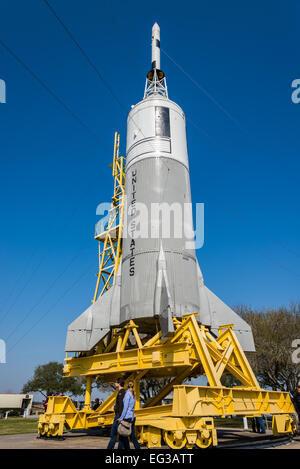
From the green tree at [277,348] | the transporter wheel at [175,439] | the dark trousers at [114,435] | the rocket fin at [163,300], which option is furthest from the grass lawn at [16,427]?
the green tree at [277,348]

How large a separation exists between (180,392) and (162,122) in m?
10.1

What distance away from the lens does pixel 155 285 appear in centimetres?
1141

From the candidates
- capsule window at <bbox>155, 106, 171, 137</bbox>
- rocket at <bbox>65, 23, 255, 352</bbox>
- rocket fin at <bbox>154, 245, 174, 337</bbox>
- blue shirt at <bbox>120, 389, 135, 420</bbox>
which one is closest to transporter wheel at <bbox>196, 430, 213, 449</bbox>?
blue shirt at <bbox>120, 389, 135, 420</bbox>

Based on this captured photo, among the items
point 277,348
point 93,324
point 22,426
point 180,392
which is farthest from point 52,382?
point 180,392

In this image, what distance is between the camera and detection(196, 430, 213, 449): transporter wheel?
778 centimetres

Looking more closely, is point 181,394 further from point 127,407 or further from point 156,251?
point 156,251

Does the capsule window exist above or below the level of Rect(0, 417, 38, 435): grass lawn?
above

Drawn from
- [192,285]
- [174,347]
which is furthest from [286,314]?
[174,347]

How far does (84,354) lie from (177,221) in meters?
6.22

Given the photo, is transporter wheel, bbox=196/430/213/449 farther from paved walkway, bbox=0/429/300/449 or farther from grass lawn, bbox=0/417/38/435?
grass lawn, bbox=0/417/38/435

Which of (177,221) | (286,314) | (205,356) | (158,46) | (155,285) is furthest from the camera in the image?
(286,314)

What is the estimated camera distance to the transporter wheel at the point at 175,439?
7730 millimetres
